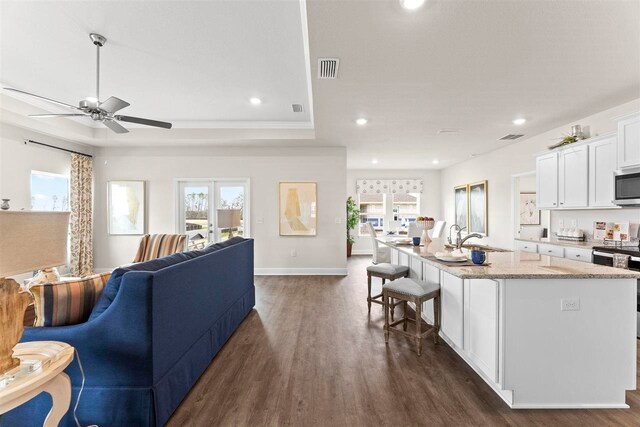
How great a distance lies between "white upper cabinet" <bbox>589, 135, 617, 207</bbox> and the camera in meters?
3.31

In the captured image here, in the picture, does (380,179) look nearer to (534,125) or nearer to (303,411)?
(534,125)

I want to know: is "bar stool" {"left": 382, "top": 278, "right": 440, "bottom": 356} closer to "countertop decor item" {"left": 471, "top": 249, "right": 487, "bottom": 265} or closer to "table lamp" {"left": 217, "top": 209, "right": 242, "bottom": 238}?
"countertop decor item" {"left": 471, "top": 249, "right": 487, "bottom": 265}

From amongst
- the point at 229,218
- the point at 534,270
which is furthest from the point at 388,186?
the point at 534,270

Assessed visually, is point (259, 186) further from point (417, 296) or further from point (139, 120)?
point (417, 296)

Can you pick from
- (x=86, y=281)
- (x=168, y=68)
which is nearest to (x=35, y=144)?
(x=168, y=68)

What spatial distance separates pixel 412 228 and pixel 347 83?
162 inches

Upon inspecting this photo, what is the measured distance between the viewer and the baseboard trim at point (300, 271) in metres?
5.68

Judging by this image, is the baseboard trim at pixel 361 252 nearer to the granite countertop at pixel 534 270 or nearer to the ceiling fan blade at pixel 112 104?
the granite countertop at pixel 534 270

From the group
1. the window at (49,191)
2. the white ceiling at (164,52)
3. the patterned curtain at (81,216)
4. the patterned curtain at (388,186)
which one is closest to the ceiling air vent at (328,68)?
the white ceiling at (164,52)

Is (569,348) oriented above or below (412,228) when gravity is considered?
below

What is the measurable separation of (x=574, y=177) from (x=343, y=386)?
4.01 meters

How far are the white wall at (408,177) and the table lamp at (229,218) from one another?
397 centimetres

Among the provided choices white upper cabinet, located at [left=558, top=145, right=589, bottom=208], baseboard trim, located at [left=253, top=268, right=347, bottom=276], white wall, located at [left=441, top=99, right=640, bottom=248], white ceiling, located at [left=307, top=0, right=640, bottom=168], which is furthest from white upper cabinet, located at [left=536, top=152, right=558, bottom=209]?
baseboard trim, located at [left=253, top=268, right=347, bottom=276]

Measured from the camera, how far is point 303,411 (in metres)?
1.83
